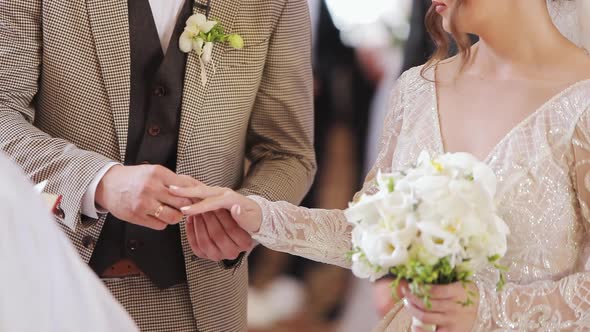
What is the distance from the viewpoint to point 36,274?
1409 millimetres

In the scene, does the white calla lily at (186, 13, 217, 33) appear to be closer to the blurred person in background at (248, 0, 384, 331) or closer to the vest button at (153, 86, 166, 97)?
the vest button at (153, 86, 166, 97)

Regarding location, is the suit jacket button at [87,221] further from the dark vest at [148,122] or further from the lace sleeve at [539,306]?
the lace sleeve at [539,306]

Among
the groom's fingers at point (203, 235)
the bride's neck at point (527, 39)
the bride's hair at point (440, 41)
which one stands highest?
the bride's neck at point (527, 39)

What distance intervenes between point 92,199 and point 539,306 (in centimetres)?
103

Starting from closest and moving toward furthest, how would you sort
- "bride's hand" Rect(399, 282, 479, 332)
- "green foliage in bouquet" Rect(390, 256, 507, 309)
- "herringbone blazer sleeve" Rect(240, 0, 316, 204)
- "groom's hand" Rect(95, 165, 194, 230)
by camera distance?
"green foliage in bouquet" Rect(390, 256, 507, 309) → "bride's hand" Rect(399, 282, 479, 332) → "groom's hand" Rect(95, 165, 194, 230) → "herringbone blazer sleeve" Rect(240, 0, 316, 204)

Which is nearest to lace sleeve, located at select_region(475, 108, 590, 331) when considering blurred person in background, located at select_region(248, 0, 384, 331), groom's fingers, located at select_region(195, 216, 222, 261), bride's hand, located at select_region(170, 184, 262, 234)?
bride's hand, located at select_region(170, 184, 262, 234)

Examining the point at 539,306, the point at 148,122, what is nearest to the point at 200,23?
the point at 148,122

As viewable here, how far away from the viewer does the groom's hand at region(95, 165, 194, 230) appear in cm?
215

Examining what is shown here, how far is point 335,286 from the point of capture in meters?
4.54

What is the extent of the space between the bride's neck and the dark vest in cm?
76

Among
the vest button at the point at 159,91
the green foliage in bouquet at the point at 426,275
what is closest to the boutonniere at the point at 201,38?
the vest button at the point at 159,91

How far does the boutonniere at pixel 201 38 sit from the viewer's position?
2355 millimetres

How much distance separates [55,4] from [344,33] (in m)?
2.18

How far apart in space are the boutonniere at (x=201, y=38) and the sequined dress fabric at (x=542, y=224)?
420mm
